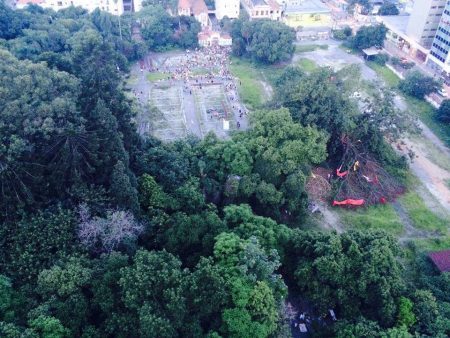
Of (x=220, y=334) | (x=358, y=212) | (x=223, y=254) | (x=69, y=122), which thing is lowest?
(x=358, y=212)

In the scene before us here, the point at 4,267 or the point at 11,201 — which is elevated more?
the point at 11,201

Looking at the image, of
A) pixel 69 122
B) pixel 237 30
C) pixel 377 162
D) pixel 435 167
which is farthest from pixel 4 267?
pixel 237 30

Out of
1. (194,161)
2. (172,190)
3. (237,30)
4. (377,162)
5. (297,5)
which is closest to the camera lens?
(172,190)

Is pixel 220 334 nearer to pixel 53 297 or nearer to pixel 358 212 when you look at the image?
pixel 53 297

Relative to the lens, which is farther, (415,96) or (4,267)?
(415,96)

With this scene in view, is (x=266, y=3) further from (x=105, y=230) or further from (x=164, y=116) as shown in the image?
(x=105, y=230)

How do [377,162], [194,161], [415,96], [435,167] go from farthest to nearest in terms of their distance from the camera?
[415,96], [435,167], [377,162], [194,161]

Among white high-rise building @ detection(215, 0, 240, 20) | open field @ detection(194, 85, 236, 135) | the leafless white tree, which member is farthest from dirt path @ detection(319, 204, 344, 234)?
white high-rise building @ detection(215, 0, 240, 20)

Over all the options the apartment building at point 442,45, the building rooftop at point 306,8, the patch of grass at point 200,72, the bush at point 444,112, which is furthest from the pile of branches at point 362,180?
the building rooftop at point 306,8
